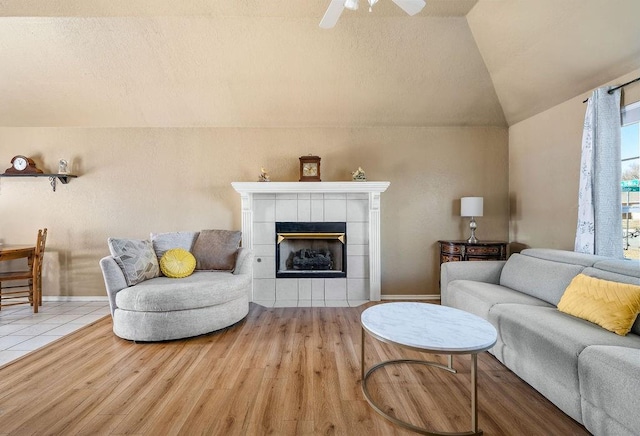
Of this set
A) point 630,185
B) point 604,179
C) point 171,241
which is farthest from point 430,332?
point 171,241

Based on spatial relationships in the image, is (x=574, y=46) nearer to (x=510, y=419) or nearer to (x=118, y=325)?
(x=510, y=419)

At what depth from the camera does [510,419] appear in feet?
4.93

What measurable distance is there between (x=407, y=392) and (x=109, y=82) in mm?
4320

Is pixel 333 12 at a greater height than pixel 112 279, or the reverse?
pixel 333 12

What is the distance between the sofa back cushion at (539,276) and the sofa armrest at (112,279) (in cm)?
361

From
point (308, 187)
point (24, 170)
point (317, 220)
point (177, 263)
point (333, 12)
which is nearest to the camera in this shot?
point (333, 12)

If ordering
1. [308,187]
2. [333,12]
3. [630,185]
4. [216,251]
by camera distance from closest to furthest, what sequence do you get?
[333,12]
[630,185]
[216,251]
[308,187]

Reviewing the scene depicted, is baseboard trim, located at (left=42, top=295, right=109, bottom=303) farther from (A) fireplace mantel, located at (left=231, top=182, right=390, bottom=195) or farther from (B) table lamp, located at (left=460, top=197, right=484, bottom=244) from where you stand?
(B) table lamp, located at (left=460, top=197, right=484, bottom=244)

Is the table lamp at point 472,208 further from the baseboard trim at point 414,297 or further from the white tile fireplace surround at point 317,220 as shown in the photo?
the white tile fireplace surround at point 317,220

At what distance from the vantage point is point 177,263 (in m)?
2.90

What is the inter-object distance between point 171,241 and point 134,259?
48cm

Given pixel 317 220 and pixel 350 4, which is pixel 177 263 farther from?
pixel 350 4

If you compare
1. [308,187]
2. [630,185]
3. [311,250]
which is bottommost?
[311,250]

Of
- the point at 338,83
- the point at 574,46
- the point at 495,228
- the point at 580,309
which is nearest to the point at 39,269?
the point at 338,83
